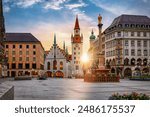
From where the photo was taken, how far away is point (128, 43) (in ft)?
262

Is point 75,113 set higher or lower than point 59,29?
lower

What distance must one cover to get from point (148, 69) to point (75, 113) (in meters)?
63.7

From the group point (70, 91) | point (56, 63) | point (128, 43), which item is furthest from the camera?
point (56, 63)

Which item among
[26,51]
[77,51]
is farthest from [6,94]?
[77,51]

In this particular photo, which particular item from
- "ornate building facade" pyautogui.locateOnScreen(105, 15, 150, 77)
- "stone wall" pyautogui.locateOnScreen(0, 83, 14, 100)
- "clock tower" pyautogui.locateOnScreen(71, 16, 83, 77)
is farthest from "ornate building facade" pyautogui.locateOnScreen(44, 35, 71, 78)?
"stone wall" pyautogui.locateOnScreen(0, 83, 14, 100)

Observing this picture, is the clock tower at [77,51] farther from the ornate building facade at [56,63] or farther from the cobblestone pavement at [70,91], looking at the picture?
the cobblestone pavement at [70,91]

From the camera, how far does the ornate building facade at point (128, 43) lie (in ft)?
252

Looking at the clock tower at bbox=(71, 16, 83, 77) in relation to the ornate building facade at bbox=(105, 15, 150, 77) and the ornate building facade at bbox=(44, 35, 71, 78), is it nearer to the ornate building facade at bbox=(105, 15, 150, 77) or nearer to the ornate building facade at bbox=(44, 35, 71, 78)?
the ornate building facade at bbox=(44, 35, 71, 78)

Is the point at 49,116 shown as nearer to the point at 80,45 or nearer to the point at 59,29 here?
the point at 59,29

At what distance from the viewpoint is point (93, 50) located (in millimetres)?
112250

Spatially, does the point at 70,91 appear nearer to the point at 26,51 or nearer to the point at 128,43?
the point at 128,43

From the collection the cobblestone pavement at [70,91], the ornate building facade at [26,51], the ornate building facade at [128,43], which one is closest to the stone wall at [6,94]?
the cobblestone pavement at [70,91]

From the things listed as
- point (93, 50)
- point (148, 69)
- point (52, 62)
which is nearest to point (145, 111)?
point (148, 69)

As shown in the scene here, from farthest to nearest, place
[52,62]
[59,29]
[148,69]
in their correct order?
[52,62]
[148,69]
[59,29]
